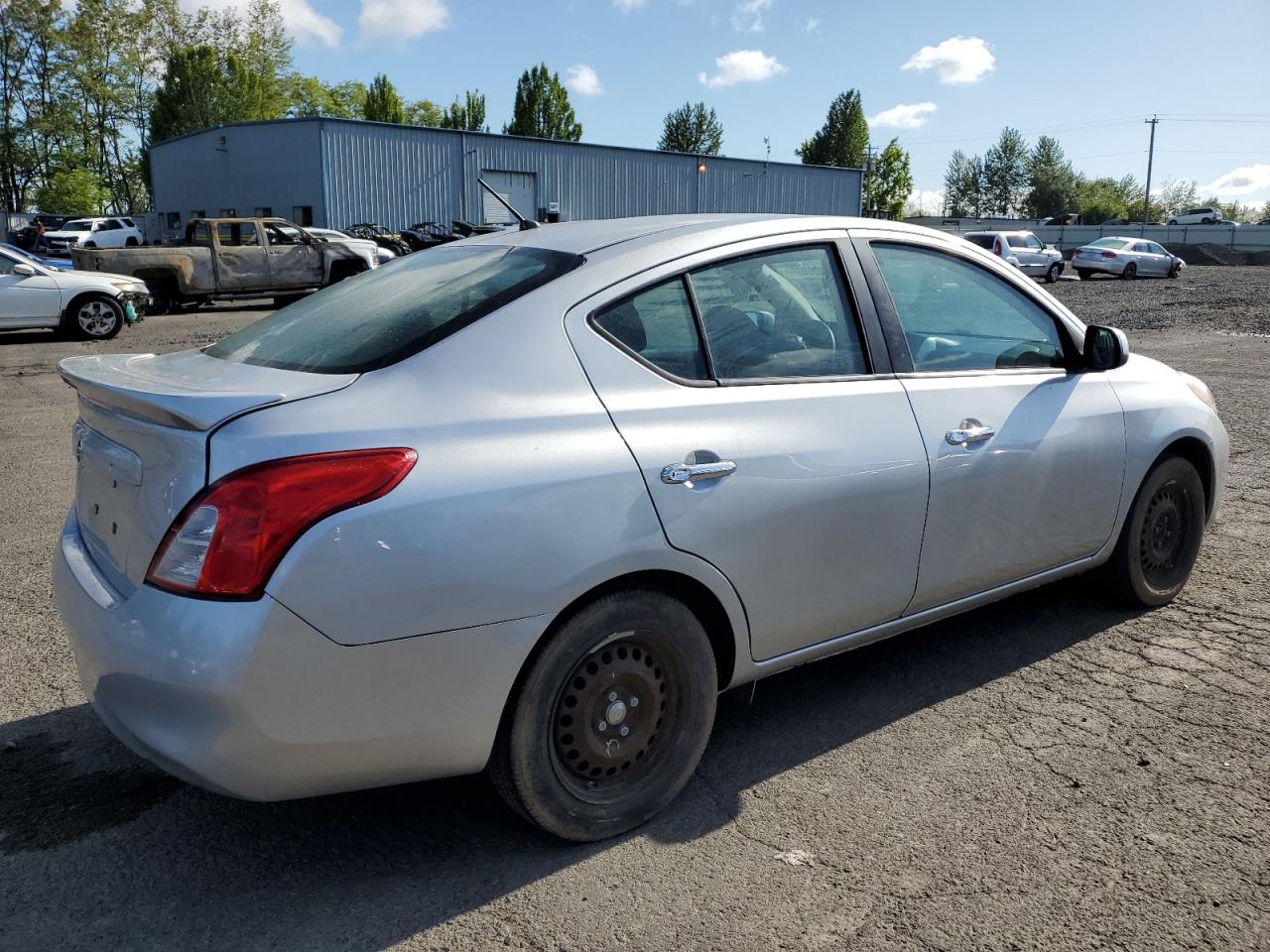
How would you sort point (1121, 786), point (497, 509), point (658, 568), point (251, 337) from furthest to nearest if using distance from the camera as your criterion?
1. point (251, 337)
2. point (1121, 786)
3. point (658, 568)
4. point (497, 509)

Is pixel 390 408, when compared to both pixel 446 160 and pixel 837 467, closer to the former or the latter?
pixel 837 467

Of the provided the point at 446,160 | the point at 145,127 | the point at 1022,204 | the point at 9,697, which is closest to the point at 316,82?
the point at 145,127

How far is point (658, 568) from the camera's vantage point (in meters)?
2.55

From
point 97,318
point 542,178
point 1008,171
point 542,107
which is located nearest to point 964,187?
point 1008,171

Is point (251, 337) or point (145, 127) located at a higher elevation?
point (145, 127)

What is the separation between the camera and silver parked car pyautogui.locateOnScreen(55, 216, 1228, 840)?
85.0 inches

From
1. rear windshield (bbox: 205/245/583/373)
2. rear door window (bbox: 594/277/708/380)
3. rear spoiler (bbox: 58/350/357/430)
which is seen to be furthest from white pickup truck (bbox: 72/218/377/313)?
rear door window (bbox: 594/277/708/380)

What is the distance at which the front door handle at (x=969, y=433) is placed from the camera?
3248 millimetres

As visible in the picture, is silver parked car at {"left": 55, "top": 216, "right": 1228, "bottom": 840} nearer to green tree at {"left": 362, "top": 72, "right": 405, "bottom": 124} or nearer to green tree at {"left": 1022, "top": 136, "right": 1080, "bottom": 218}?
green tree at {"left": 362, "top": 72, "right": 405, "bottom": 124}

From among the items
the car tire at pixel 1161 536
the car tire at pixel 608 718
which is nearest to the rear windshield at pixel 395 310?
the car tire at pixel 608 718

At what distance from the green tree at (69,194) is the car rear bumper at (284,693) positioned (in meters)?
72.3

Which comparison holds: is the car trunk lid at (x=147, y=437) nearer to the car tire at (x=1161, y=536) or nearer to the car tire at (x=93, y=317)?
the car tire at (x=1161, y=536)

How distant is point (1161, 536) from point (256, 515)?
3.69 m

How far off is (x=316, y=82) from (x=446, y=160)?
54801 mm
